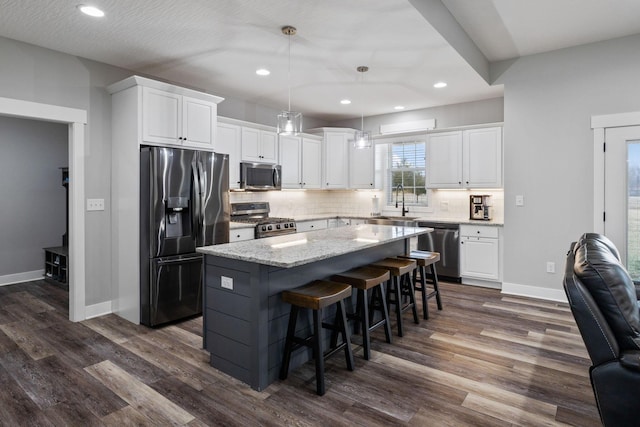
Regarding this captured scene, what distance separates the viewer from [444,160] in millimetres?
5582

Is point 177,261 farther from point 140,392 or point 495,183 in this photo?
point 495,183

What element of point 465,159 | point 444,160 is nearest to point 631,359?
point 465,159

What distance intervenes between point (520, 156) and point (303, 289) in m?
3.52

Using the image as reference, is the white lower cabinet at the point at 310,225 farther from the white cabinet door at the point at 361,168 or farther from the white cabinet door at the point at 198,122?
the white cabinet door at the point at 198,122

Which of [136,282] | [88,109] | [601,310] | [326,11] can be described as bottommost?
[136,282]

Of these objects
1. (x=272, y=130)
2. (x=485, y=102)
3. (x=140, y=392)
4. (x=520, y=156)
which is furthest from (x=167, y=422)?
(x=485, y=102)

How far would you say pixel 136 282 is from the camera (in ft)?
12.1

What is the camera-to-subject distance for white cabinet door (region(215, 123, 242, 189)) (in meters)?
4.82

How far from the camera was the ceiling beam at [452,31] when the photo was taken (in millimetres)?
2967

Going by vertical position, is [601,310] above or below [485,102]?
below

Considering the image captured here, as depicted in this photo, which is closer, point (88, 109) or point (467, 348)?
point (467, 348)

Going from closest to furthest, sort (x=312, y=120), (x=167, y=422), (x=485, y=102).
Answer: (x=167, y=422) → (x=485, y=102) → (x=312, y=120)

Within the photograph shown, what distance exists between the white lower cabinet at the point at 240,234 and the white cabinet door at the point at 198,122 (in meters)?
1.03

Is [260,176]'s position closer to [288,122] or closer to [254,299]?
[288,122]
